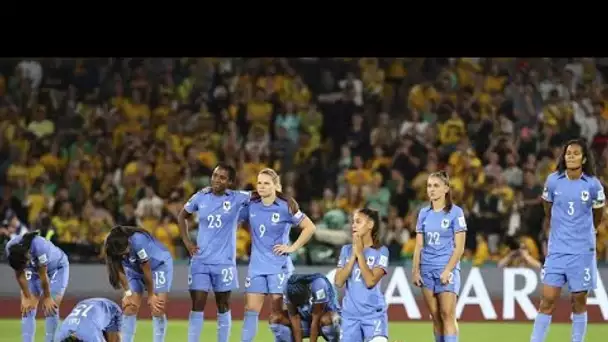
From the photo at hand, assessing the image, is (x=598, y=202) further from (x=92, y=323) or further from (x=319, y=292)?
(x=92, y=323)

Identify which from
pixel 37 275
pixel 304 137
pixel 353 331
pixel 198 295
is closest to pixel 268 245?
pixel 198 295

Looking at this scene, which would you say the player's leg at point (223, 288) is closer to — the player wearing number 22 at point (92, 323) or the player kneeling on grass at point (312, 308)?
the player kneeling on grass at point (312, 308)

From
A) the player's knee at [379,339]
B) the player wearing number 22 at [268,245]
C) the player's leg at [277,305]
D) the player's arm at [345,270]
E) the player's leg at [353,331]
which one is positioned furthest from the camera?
the player wearing number 22 at [268,245]

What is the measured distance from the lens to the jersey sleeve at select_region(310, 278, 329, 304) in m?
9.80

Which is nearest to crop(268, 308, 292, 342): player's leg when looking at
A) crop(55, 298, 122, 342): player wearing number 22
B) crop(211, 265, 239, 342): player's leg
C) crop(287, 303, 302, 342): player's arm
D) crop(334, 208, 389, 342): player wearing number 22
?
crop(287, 303, 302, 342): player's arm

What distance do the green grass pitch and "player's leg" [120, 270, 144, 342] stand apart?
1607 millimetres

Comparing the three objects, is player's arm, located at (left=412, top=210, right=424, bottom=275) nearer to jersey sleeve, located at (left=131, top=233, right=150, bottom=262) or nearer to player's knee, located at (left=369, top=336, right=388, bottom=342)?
player's knee, located at (left=369, top=336, right=388, bottom=342)

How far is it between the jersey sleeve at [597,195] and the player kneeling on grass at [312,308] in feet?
7.66

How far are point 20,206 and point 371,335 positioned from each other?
9.42 m

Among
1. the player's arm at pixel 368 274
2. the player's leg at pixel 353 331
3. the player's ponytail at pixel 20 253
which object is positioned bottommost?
the player's leg at pixel 353 331

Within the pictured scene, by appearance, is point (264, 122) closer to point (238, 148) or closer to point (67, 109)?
point (238, 148)

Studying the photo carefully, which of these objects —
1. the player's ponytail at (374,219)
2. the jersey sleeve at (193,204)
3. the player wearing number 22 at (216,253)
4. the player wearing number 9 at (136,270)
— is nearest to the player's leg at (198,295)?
the player wearing number 22 at (216,253)

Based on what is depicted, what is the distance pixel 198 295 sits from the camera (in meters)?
10.6

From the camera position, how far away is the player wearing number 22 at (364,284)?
9.47m
